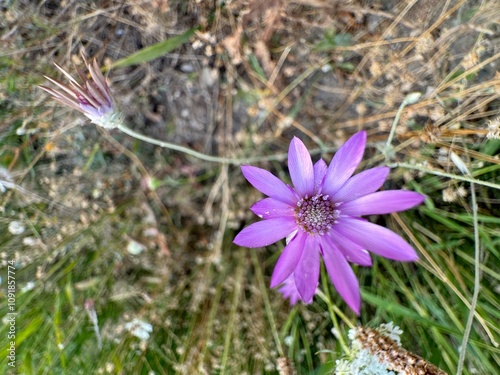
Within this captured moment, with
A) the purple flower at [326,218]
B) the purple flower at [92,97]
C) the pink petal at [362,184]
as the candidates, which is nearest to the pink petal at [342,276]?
the purple flower at [326,218]

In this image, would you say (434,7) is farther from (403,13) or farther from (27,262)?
(27,262)

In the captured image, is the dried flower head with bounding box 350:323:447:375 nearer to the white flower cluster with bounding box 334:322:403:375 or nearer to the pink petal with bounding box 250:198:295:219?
the white flower cluster with bounding box 334:322:403:375

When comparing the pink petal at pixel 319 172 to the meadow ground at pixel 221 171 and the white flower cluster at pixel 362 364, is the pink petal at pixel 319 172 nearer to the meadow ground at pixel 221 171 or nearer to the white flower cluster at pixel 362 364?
the meadow ground at pixel 221 171

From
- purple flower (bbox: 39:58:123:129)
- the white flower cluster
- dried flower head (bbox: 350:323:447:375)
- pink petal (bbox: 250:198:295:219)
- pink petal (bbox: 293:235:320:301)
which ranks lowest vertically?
the white flower cluster

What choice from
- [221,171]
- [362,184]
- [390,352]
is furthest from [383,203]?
[221,171]

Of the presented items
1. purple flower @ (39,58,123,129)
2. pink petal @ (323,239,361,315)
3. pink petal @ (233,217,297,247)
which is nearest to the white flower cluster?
pink petal @ (323,239,361,315)

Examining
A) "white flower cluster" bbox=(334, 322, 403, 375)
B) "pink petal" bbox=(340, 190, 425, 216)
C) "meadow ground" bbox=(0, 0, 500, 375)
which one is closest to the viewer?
"pink petal" bbox=(340, 190, 425, 216)
